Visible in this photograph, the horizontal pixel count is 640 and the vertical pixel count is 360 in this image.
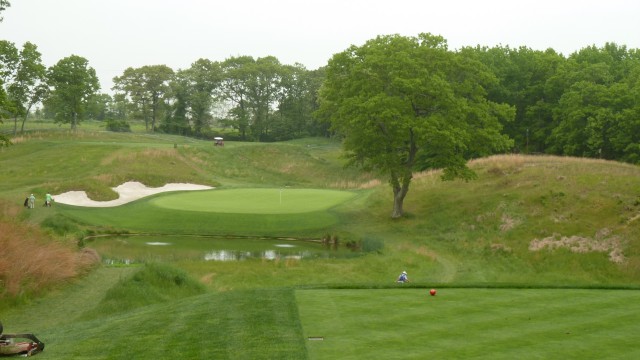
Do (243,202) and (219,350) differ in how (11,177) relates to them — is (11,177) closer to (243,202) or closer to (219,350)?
(243,202)

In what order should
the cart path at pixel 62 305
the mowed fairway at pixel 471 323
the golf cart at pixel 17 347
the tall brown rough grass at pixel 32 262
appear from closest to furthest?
the mowed fairway at pixel 471 323 < the golf cart at pixel 17 347 < the cart path at pixel 62 305 < the tall brown rough grass at pixel 32 262

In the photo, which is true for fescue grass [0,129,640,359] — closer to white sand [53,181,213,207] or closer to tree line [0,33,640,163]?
white sand [53,181,213,207]

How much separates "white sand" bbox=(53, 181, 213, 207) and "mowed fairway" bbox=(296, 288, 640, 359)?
36486mm

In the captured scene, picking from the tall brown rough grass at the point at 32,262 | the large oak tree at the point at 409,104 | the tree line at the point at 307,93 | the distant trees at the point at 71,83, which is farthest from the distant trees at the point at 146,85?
the tall brown rough grass at the point at 32,262

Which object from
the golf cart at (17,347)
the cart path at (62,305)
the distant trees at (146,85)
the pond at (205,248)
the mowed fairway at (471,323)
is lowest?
the pond at (205,248)

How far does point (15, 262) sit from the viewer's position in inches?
704

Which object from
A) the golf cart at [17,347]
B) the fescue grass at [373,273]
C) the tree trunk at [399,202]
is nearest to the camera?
the golf cart at [17,347]

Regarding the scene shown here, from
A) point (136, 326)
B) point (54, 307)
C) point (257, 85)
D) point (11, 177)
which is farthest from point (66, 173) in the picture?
point (257, 85)

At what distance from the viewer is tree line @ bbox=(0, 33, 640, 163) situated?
2234 inches

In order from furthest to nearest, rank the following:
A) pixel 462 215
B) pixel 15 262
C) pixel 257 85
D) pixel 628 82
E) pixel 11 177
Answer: pixel 257 85
pixel 628 82
pixel 11 177
pixel 462 215
pixel 15 262

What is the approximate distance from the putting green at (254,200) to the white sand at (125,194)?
3.17 meters

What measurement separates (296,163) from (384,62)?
4232 cm

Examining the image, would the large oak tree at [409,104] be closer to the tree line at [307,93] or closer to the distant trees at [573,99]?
the tree line at [307,93]

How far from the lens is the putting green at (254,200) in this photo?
43.5m
